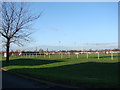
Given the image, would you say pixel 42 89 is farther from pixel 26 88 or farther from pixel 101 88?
pixel 101 88

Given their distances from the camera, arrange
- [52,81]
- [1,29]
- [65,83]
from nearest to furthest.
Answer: [65,83] < [52,81] < [1,29]

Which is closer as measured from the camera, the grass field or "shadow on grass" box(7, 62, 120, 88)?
"shadow on grass" box(7, 62, 120, 88)

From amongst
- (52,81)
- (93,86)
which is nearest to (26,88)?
(52,81)

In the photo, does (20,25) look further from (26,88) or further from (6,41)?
(26,88)

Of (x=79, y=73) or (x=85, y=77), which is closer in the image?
(x=85, y=77)

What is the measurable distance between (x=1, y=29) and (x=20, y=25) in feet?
9.25

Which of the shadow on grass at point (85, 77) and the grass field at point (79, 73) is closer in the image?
the shadow on grass at point (85, 77)

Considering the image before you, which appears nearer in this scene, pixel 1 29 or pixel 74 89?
pixel 74 89

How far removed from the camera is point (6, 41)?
2697 cm

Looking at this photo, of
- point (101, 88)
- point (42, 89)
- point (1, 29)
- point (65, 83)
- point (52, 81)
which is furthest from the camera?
point (1, 29)

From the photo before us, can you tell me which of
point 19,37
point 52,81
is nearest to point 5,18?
point 19,37

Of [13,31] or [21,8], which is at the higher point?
[21,8]

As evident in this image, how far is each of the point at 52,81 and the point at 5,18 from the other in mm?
18676

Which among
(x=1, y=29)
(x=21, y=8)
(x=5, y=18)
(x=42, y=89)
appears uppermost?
(x=21, y=8)
